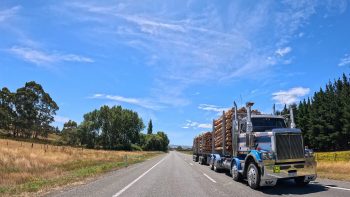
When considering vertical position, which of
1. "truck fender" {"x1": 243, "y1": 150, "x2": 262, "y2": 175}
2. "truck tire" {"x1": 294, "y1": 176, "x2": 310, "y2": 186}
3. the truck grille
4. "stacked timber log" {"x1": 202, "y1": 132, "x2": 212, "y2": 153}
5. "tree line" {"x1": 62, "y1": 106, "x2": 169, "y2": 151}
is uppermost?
"tree line" {"x1": 62, "y1": 106, "x2": 169, "y2": 151}

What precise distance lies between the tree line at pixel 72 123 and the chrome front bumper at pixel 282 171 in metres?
89.4

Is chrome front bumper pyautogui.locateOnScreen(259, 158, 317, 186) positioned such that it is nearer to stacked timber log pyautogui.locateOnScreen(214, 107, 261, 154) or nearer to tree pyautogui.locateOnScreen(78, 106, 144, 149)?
stacked timber log pyautogui.locateOnScreen(214, 107, 261, 154)

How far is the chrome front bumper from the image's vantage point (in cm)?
1213

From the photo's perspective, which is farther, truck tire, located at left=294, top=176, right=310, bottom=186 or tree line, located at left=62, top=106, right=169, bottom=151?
tree line, located at left=62, top=106, right=169, bottom=151

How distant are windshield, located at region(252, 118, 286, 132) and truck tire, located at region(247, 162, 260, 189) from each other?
233 cm

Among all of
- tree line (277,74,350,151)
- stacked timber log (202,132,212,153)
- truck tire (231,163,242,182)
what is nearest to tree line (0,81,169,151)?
tree line (277,74,350,151)

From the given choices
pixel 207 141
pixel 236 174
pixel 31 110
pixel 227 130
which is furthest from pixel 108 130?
pixel 236 174

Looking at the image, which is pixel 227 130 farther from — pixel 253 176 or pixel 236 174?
pixel 253 176

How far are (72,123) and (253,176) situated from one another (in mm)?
143091

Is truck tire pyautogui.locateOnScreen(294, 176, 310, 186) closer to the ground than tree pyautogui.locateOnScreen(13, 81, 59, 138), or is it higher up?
closer to the ground

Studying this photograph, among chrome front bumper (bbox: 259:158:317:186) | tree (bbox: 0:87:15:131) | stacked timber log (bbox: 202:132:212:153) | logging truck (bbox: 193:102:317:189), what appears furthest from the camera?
tree (bbox: 0:87:15:131)

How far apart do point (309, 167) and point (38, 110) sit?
93.7 meters

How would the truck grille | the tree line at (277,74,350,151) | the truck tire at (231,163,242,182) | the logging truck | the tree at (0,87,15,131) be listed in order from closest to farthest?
the logging truck
the truck grille
the truck tire at (231,163,242,182)
the tree line at (277,74,350,151)
the tree at (0,87,15,131)

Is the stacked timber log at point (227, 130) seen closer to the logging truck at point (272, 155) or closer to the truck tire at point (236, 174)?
the logging truck at point (272, 155)
